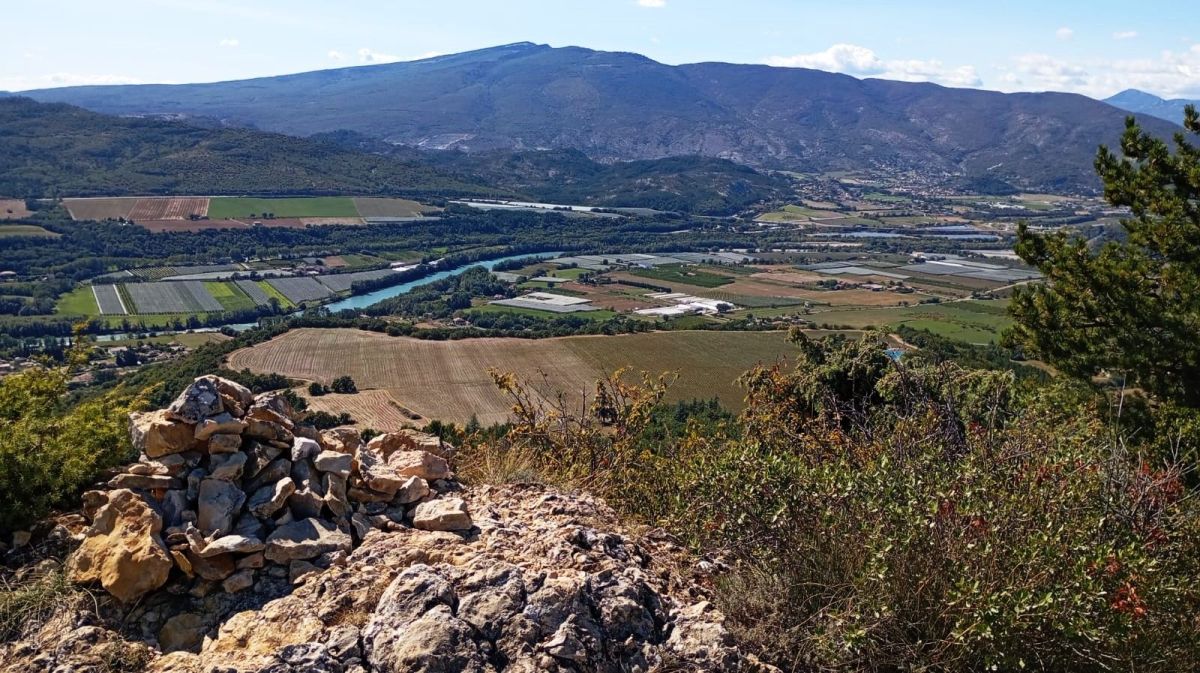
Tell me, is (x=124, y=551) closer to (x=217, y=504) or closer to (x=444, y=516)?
(x=217, y=504)

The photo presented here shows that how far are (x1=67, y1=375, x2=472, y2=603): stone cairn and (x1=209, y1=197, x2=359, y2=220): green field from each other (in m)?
130

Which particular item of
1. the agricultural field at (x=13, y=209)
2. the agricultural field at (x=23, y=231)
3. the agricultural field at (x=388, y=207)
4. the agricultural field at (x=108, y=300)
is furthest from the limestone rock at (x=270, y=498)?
the agricultural field at (x=388, y=207)

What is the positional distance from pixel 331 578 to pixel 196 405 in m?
1.75

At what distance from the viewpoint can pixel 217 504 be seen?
5.47 meters

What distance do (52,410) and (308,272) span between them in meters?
96.6

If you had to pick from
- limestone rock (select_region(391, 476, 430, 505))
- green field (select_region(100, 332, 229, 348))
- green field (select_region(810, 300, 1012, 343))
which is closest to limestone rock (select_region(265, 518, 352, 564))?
limestone rock (select_region(391, 476, 430, 505))

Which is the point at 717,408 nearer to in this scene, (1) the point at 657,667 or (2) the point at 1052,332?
(2) the point at 1052,332

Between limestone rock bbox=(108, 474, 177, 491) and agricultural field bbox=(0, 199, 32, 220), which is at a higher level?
limestone rock bbox=(108, 474, 177, 491)

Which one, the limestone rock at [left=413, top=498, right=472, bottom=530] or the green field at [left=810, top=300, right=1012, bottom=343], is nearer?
the limestone rock at [left=413, top=498, right=472, bottom=530]

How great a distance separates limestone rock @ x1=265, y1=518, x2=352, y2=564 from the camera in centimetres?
534

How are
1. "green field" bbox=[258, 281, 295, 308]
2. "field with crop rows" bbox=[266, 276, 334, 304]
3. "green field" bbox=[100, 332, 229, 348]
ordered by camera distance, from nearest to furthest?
"green field" bbox=[100, 332, 229, 348] < "green field" bbox=[258, 281, 295, 308] < "field with crop rows" bbox=[266, 276, 334, 304]

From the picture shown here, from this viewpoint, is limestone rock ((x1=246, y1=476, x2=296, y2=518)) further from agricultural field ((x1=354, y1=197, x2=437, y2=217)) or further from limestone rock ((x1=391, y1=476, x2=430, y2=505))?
agricultural field ((x1=354, y1=197, x2=437, y2=217))

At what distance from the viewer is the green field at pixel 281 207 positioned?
127m

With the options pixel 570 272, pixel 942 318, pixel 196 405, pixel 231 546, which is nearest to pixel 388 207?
pixel 570 272
